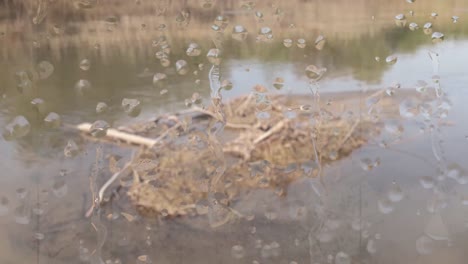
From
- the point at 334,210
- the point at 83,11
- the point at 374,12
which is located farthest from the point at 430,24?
the point at 83,11

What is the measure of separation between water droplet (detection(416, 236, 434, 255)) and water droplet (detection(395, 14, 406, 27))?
18.4 inches

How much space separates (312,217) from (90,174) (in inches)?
19.9

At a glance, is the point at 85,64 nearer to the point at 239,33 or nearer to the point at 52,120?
the point at 52,120

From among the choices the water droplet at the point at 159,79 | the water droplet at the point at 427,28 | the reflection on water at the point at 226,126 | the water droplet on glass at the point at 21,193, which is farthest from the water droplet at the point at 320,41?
the water droplet on glass at the point at 21,193

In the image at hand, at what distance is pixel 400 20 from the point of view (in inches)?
39.9

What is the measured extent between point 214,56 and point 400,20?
1.36 ft

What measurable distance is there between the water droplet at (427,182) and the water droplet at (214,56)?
1.82ft

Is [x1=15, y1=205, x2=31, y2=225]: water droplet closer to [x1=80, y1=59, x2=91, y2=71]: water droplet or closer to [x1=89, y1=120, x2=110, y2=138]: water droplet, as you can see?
[x1=89, y1=120, x2=110, y2=138]: water droplet

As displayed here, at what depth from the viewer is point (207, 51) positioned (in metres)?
0.99

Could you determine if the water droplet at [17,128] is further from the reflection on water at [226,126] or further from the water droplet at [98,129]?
the water droplet at [98,129]

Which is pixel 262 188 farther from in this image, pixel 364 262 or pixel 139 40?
pixel 139 40

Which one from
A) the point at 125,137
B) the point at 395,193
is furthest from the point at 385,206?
the point at 125,137

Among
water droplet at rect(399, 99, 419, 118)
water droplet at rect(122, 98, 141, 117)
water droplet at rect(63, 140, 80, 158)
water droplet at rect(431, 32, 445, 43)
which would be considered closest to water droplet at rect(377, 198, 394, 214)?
water droplet at rect(399, 99, 419, 118)

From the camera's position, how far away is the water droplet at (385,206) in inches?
41.3
